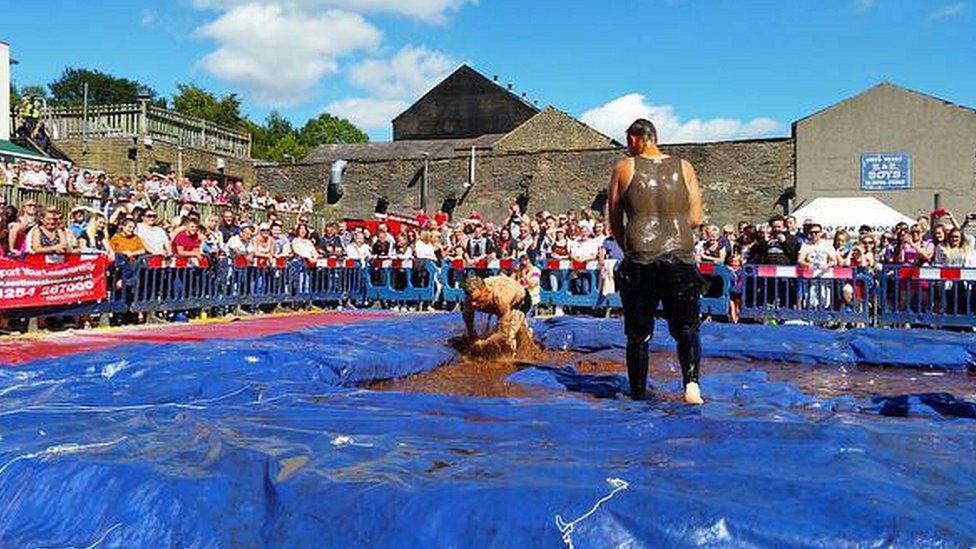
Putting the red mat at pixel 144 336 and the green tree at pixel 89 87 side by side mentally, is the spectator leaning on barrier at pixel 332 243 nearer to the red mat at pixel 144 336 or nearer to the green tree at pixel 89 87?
the red mat at pixel 144 336

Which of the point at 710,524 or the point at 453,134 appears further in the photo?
the point at 453,134

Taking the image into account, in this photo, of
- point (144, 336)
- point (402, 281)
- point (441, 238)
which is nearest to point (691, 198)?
point (144, 336)

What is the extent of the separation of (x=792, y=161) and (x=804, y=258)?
17.9 meters

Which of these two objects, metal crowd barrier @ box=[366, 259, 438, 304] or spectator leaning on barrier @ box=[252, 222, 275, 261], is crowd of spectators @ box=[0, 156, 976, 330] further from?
metal crowd barrier @ box=[366, 259, 438, 304]

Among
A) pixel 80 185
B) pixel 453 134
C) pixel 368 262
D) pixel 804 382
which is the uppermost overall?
pixel 453 134

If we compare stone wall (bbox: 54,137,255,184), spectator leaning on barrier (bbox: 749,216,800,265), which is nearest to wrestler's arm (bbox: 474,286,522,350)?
spectator leaning on barrier (bbox: 749,216,800,265)

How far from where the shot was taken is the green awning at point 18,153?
2544 centimetres

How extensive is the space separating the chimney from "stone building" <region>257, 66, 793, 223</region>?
40.0 feet

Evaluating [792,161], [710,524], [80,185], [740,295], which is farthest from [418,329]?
[792,161]

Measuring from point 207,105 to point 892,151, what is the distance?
64.4m

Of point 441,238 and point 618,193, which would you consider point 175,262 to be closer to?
point 441,238

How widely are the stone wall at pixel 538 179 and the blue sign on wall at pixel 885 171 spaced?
7.70 feet

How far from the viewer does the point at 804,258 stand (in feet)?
41.6

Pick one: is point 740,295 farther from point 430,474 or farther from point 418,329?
point 430,474
